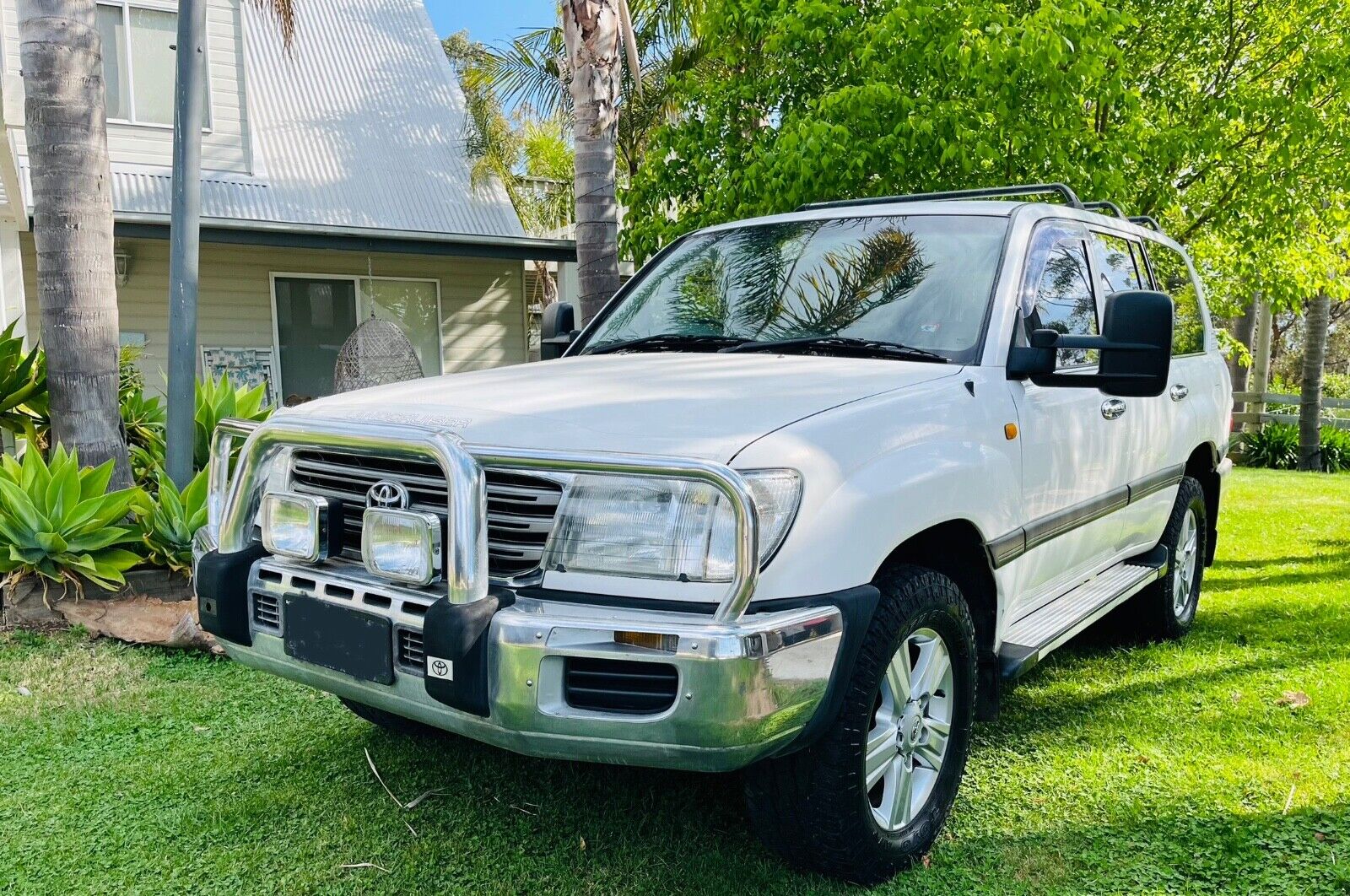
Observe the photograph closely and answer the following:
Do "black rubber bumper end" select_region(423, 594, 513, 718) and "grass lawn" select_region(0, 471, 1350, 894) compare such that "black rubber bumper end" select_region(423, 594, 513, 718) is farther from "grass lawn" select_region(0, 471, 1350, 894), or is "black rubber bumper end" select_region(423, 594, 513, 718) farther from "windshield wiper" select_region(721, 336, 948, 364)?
"windshield wiper" select_region(721, 336, 948, 364)

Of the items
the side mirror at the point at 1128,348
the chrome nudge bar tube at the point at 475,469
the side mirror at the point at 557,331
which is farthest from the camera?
the side mirror at the point at 557,331

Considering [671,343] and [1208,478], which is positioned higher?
→ [671,343]

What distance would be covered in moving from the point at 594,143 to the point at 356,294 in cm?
594

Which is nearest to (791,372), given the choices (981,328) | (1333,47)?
(981,328)

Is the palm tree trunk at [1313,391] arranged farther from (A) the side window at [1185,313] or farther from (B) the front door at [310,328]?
(B) the front door at [310,328]

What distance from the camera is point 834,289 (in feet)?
11.6

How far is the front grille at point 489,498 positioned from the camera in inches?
94.7

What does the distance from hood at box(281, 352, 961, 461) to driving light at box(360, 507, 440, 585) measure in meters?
0.23

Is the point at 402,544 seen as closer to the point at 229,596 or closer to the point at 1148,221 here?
the point at 229,596

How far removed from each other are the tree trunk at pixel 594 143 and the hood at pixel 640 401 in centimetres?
418

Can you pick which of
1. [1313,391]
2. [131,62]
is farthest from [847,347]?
[1313,391]

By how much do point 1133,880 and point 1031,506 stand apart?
109 centimetres

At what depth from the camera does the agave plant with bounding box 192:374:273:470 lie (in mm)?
6277

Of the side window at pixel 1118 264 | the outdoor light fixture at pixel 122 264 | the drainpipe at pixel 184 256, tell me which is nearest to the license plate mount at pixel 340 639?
the side window at pixel 1118 264
